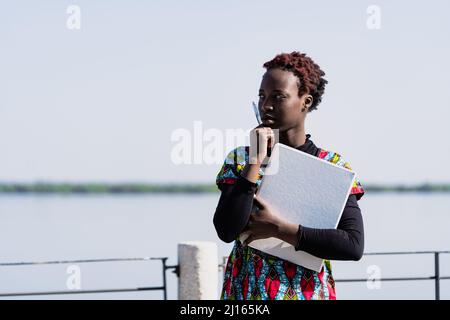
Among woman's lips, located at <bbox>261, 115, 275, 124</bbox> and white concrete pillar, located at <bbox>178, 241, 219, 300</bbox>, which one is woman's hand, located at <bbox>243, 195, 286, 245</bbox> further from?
white concrete pillar, located at <bbox>178, 241, 219, 300</bbox>

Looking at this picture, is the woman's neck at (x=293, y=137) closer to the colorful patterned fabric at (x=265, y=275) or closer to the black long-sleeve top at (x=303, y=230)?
the colorful patterned fabric at (x=265, y=275)

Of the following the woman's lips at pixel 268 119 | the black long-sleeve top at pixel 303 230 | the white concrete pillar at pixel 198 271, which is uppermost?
the woman's lips at pixel 268 119

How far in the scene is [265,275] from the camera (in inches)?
108

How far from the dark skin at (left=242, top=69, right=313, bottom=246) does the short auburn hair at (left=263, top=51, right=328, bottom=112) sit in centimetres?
2

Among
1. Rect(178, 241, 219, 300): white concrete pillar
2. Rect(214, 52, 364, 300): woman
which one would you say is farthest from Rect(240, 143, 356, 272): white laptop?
Rect(178, 241, 219, 300): white concrete pillar

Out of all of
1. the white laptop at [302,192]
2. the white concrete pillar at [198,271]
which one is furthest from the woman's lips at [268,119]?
the white concrete pillar at [198,271]

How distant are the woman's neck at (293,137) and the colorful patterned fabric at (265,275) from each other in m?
0.14

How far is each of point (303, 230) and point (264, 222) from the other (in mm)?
137

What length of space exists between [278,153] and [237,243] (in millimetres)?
374

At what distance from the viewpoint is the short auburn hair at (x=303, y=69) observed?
9.31ft

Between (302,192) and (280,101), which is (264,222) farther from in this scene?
(280,101)
